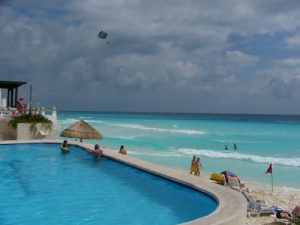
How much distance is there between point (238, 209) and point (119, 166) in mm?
7770

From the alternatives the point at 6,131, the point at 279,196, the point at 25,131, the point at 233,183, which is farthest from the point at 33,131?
the point at 279,196

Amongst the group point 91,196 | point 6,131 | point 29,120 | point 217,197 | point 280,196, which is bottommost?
point 280,196

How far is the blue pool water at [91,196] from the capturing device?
27.6ft

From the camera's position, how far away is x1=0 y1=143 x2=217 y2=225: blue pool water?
841 cm

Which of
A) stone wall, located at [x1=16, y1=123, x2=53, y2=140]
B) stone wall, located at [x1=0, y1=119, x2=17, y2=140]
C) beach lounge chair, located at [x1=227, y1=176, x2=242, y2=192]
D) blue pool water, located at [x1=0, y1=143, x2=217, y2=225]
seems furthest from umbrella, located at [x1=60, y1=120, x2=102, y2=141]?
beach lounge chair, located at [x1=227, y1=176, x2=242, y2=192]

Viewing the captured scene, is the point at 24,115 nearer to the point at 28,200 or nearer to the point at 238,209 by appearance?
the point at 28,200

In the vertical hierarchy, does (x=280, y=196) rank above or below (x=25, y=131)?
below

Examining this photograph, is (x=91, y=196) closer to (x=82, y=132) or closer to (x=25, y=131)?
(x=82, y=132)

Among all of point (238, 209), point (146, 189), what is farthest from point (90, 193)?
point (238, 209)

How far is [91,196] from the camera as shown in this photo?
1032 centimetres

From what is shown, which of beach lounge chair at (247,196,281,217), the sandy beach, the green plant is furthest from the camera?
the green plant

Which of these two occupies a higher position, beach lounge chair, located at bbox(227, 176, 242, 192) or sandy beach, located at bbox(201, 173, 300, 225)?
beach lounge chair, located at bbox(227, 176, 242, 192)

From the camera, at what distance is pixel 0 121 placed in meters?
21.5

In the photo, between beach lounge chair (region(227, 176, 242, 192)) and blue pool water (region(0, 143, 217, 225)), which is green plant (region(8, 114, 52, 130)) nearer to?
blue pool water (region(0, 143, 217, 225))
